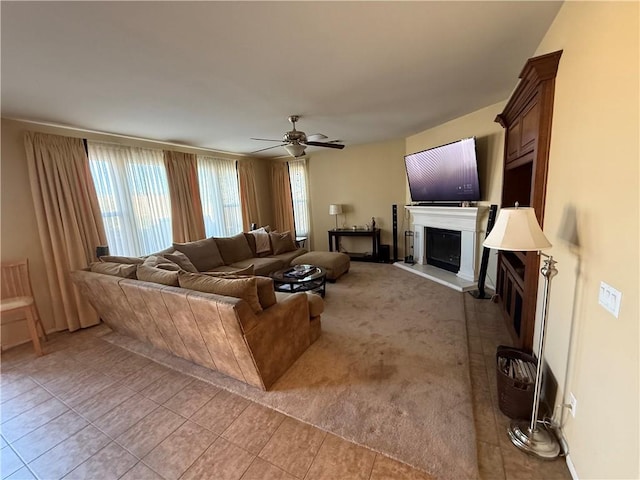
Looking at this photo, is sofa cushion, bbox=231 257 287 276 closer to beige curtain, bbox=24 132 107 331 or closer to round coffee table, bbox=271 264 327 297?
round coffee table, bbox=271 264 327 297

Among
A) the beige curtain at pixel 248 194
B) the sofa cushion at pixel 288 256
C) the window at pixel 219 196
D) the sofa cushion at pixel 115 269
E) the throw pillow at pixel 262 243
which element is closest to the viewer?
the sofa cushion at pixel 115 269

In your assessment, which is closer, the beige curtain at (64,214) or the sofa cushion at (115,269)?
the sofa cushion at (115,269)

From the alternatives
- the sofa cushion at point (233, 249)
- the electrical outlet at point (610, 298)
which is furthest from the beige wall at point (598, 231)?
the sofa cushion at point (233, 249)

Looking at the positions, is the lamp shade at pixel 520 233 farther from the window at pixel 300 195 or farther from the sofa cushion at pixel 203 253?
the window at pixel 300 195

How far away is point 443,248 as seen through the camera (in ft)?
16.2

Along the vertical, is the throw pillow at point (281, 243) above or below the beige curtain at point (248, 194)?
below

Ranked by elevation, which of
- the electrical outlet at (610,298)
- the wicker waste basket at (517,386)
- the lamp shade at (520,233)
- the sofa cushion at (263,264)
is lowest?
the wicker waste basket at (517,386)

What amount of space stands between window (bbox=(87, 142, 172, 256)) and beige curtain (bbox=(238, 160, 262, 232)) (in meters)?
1.79

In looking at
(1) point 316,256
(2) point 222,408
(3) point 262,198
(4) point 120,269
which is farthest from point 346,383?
(3) point 262,198

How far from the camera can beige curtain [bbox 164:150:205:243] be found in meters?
4.75

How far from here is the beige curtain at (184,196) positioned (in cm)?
475

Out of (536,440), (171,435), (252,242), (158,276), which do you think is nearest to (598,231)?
(536,440)

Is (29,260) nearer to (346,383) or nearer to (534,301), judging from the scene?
(346,383)

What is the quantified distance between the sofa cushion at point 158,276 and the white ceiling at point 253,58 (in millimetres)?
1693
